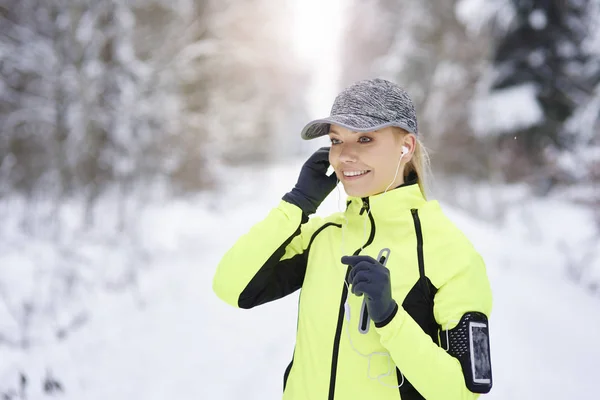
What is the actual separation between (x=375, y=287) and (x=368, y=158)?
473 mm

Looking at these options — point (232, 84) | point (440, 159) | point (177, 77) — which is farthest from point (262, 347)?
point (440, 159)

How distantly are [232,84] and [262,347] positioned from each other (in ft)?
35.1

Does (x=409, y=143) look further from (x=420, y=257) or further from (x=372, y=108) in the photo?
(x=420, y=257)

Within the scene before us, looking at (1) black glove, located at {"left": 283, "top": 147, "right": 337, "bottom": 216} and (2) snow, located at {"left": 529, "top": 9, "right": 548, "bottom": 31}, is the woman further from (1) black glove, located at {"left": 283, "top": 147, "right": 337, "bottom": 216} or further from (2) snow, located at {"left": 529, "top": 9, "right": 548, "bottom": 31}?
(2) snow, located at {"left": 529, "top": 9, "right": 548, "bottom": 31}

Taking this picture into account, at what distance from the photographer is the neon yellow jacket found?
1.18m

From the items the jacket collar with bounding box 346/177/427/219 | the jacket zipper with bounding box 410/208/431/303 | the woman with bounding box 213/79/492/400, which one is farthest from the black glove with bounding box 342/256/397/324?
the jacket collar with bounding box 346/177/427/219

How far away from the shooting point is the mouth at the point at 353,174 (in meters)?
1.45

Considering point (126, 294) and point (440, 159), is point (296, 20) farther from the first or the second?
point (126, 294)

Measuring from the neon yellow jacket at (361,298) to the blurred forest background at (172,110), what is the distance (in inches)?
85.3

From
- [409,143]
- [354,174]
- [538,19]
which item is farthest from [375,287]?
[538,19]

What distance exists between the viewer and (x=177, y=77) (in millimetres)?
9180

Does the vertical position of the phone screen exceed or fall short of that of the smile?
it falls short

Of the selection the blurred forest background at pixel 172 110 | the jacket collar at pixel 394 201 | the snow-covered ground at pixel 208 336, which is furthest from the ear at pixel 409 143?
the blurred forest background at pixel 172 110

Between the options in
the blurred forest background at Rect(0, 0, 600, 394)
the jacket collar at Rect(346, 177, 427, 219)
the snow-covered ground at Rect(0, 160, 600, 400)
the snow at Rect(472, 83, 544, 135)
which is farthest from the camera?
A: the snow at Rect(472, 83, 544, 135)
